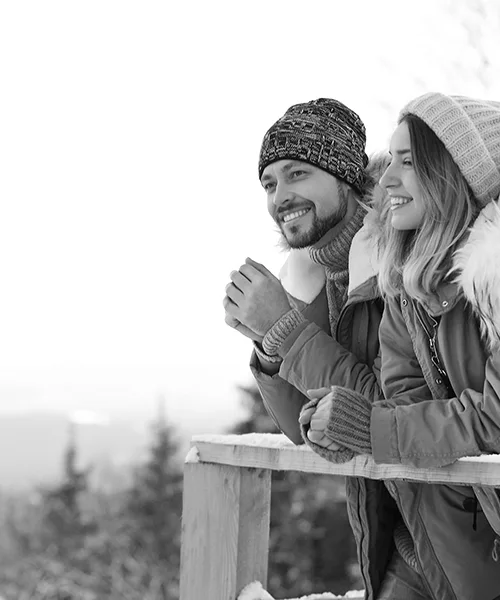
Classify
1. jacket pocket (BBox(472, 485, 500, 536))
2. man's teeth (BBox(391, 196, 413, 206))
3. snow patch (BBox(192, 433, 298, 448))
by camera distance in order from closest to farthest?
jacket pocket (BBox(472, 485, 500, 536)), man's teeth (BBox(391, 196, 413, 206)), snow patch (BBox(192, 433, 298, 448))

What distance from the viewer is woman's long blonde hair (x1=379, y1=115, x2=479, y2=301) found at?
70.5 inches

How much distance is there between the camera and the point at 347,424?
1.73m

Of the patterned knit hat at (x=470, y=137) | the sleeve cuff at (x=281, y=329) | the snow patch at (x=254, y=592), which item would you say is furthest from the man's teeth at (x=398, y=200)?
the snow patch at (x=254, y=592)

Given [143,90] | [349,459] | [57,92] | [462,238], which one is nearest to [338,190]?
[462,238]

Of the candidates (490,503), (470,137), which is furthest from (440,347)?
(470,137)

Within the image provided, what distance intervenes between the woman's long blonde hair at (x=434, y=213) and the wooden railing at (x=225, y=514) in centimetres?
49

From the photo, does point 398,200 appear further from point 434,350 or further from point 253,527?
point 253,527

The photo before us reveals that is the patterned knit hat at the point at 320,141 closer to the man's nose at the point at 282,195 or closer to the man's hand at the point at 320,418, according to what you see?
the man's nose at the point at 282,195

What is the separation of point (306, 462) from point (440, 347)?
376mm

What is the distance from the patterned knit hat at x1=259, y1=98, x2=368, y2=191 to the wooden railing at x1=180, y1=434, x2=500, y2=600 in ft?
2.58

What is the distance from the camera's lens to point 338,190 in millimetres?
2510

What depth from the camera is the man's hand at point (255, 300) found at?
2.15 m

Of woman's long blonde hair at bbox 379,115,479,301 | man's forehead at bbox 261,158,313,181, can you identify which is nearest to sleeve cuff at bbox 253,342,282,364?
woman's long blonde hair at bbox 379,115,479,301

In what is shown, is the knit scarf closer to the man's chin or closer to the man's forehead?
the man's chin
